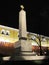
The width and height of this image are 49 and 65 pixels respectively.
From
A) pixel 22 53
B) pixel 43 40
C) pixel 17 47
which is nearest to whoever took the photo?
pixel 22 53

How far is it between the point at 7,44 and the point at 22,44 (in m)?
14.2

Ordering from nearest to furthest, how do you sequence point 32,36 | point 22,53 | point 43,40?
point 22,53 → point 32,36 → point 43,40

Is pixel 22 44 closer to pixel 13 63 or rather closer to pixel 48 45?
pixel 13 63

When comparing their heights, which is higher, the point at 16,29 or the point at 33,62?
the point at 16,29

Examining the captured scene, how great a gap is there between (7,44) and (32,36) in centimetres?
481

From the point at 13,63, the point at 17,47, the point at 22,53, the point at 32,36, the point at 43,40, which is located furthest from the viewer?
the point at 43,40

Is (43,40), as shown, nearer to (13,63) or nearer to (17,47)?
(17,47)

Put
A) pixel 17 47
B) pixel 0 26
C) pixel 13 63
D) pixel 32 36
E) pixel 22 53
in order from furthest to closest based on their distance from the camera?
pixel 32 36 < pixel 0 26 < pixel 17 47 < pixel 22 53 < pixel 13 63

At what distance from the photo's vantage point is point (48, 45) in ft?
112

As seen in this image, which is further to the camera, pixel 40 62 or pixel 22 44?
pixel 22 44

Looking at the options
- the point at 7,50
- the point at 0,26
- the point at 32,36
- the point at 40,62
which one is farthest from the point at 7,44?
the point at 40,62

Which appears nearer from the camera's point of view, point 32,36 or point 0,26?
point 0,26

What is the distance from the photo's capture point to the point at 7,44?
28.6m

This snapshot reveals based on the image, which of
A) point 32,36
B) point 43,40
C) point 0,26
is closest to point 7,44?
point 0,26
